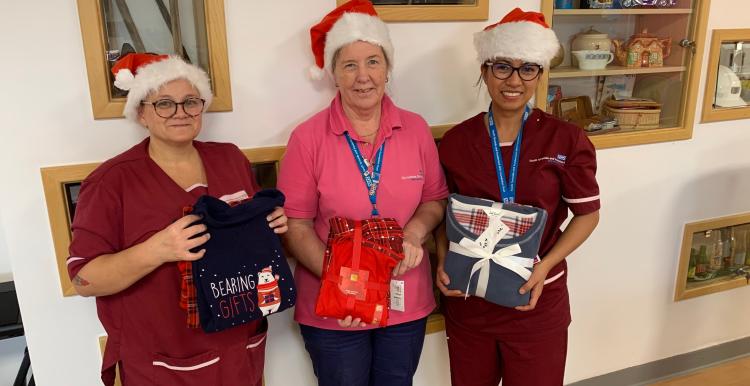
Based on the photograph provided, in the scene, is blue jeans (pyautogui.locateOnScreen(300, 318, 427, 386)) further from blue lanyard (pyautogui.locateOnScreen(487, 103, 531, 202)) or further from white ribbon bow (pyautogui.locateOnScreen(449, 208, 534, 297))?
blue lanyard (pyautogui.locateOnScreen(487, 103, 531, 202))

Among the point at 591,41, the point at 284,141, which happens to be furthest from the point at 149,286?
the point at 591,41

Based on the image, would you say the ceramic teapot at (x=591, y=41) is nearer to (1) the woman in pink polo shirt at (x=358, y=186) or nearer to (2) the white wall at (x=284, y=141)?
(2) the white wall at (x=284, y=141)

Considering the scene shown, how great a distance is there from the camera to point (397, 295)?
1.56 metres

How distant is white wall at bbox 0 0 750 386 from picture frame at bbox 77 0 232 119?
0.03m

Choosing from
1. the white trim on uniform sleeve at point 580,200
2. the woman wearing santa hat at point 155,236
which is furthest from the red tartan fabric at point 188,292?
the white trim on uniform sleeve at point 580,200

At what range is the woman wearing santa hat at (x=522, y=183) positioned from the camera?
59.2 inches

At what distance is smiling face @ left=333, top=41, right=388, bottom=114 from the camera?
57.2 inches

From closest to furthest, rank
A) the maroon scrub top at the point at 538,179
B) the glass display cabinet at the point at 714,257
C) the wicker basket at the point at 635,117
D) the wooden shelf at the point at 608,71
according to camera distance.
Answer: the maroon scrub top at the point at 538,179 < the wooden shelf at the point at 608,71 < the wicker basket at the point at 635,117 < the glass display cabinet at the point at 714,257

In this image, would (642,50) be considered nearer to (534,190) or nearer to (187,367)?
(534,190)

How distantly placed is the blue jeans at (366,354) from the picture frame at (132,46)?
76 centimetres

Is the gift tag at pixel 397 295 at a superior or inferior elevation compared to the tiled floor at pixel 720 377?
superior

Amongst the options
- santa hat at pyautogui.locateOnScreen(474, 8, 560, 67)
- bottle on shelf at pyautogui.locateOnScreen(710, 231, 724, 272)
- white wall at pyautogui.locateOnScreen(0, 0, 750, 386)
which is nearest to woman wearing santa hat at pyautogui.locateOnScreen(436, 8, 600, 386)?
santa hat at pyautogui.locateOnScreen(474, 8, 560, 67)

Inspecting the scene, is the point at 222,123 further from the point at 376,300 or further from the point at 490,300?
the point at 490,300

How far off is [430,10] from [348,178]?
674 millimetres
